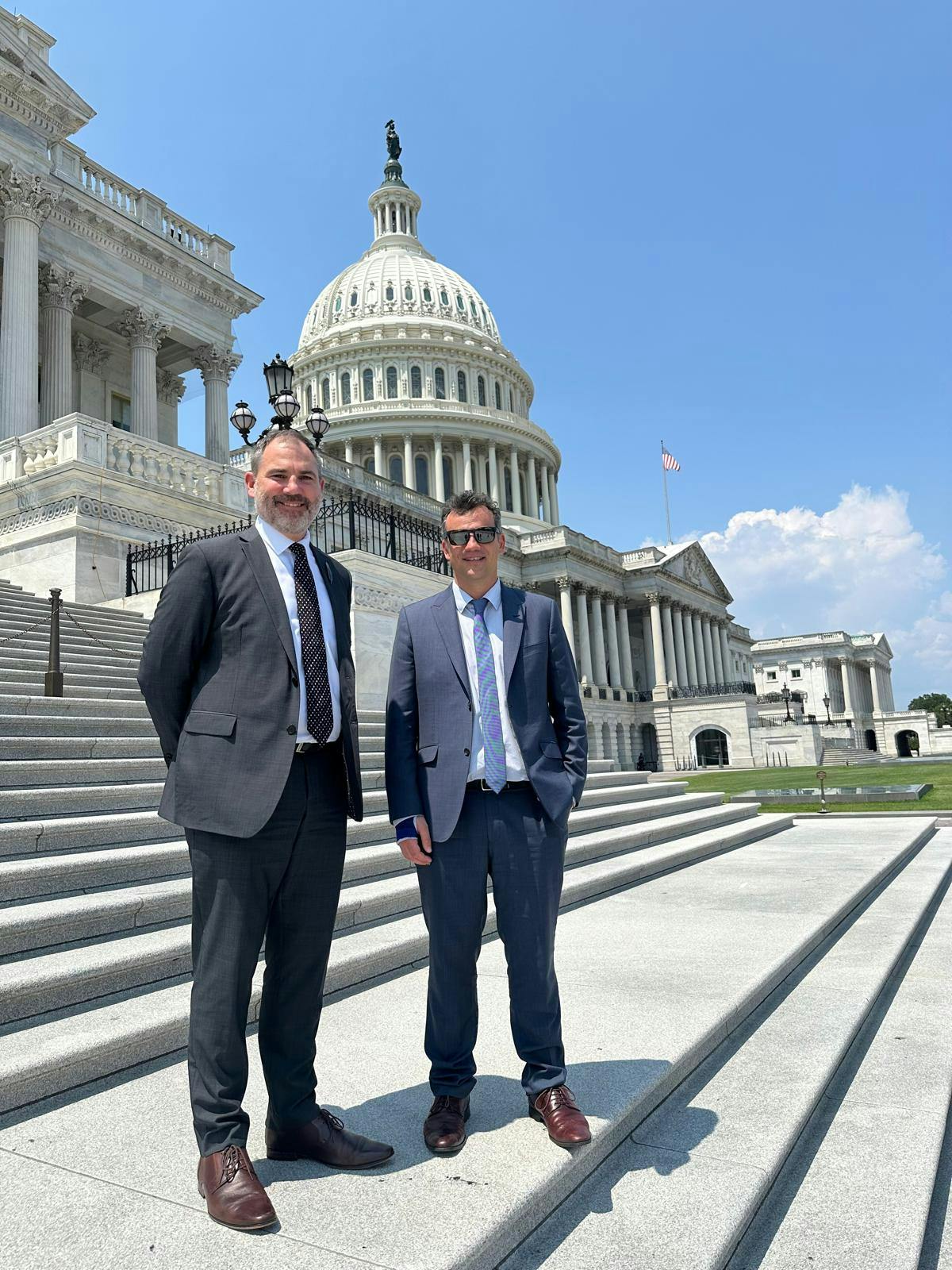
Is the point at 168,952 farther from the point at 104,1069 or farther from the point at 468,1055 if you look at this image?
the point at 468,1055

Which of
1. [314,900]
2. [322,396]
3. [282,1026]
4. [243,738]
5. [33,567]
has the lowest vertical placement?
[282,1026]

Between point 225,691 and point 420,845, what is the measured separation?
37.2 inches

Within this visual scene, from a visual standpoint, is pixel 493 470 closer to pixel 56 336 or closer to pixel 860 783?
pixel 56 336

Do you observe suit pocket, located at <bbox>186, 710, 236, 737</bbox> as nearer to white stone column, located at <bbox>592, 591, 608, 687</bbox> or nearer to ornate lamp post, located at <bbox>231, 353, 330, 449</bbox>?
ornate lamp post, located at <bbox>231, 353, 330, 449</bbox>

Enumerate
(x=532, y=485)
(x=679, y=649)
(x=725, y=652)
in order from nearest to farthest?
(x=679, y=649), (x=532, y=485), (x=725, y=652)

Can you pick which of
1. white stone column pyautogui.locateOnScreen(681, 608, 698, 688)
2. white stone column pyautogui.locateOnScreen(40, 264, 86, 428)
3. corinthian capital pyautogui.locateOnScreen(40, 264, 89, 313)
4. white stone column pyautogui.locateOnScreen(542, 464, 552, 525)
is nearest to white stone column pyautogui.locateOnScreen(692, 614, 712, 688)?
white stone column pyautogui.locateOnScreen(681, 608, 698, 688)

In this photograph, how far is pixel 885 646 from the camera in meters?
123

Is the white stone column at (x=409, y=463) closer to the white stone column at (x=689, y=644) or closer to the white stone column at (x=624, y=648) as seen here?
the white stone column at (x=624, y=648)

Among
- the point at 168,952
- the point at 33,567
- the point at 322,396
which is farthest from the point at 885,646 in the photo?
the point at 168,952

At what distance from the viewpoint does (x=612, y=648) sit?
221 feet

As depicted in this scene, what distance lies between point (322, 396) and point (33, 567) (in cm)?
6656

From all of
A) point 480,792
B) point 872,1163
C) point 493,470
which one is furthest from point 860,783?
point 493,470

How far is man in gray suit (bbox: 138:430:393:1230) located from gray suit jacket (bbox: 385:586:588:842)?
289 millimetres

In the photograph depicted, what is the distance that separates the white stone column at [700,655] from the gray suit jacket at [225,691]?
249 feet
